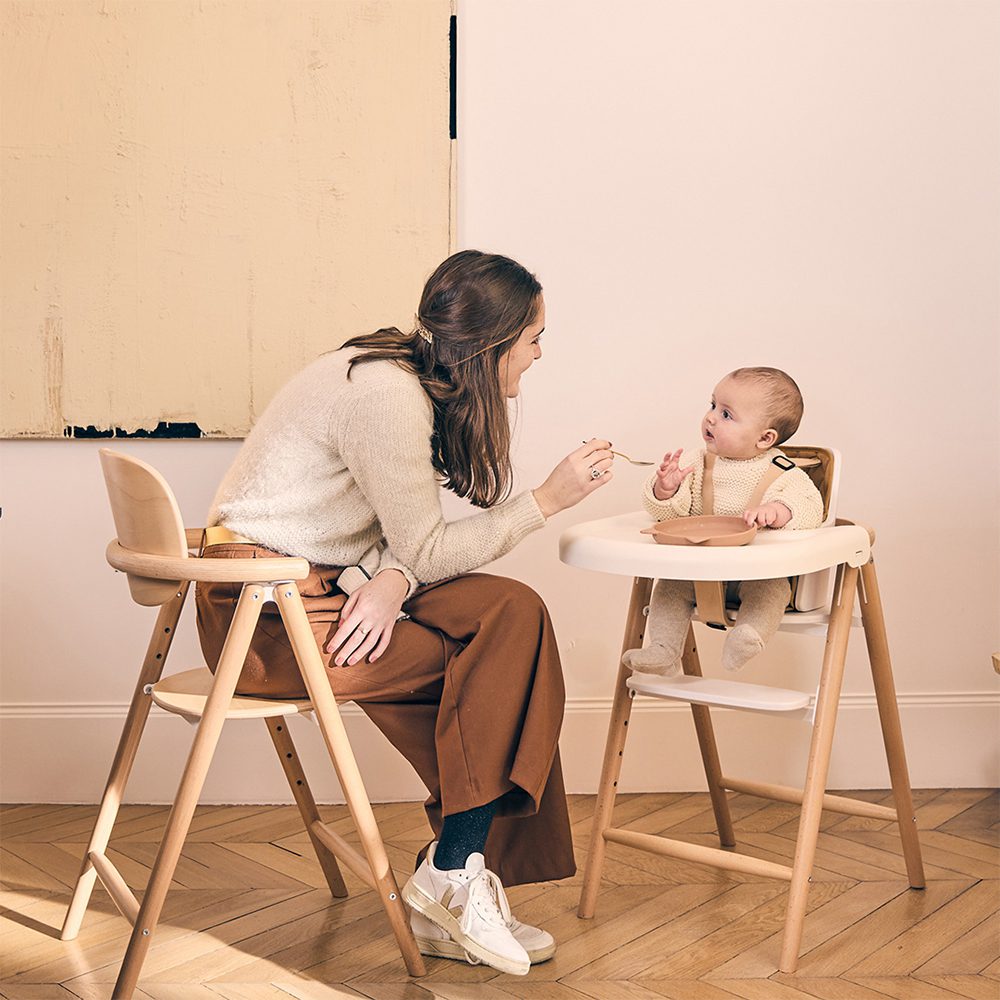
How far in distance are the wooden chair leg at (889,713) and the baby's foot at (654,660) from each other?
0.36 meters

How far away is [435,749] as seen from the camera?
1869 millimetres

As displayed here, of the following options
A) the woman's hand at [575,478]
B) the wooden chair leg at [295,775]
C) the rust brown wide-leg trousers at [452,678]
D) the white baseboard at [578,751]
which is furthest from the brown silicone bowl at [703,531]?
the white baseboard at [578,751]

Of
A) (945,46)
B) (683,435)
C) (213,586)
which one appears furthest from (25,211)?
(945,46)

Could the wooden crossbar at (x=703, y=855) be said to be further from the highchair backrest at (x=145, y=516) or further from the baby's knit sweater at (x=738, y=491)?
the highchair backrest at (x=145, y=516)

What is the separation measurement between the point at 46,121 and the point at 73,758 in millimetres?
1392

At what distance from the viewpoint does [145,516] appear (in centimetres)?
167

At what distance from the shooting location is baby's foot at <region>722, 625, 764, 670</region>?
189 centimetres

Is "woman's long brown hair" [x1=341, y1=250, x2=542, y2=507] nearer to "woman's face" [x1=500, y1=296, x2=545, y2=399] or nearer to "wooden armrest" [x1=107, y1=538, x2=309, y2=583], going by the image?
"woman's face" [x1=500, y1=296, x2=545, y2=399]

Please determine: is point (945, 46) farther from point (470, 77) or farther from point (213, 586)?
point (213, 586)

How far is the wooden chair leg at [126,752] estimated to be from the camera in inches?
76.7

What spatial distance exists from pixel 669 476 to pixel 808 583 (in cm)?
29

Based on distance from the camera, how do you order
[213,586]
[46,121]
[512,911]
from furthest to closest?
[46,121]
[512,911]
[213,586]

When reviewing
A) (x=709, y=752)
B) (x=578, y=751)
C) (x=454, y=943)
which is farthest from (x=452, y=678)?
(x=578, y=751)

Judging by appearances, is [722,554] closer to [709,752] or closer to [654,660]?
[654,660]
